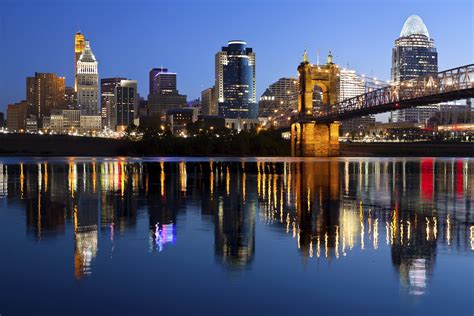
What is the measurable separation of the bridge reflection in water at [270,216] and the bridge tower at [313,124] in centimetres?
7643

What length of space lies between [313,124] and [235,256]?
99833 mm

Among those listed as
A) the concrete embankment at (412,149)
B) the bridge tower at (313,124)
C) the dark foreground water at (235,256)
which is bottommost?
the dark foreground water at (235,256)

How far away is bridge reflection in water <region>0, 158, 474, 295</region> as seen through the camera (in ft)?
47.3

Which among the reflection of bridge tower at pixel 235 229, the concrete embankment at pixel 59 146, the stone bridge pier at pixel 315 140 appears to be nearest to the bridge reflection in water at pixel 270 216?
the reflection of bridge tower at pixel 235 229

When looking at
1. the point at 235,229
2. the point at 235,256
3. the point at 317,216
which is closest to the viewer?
the point at 235,256

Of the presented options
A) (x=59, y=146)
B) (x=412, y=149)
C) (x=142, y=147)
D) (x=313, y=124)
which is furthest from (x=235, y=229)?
(x=412, y=149)

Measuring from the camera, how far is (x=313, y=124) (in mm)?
112438

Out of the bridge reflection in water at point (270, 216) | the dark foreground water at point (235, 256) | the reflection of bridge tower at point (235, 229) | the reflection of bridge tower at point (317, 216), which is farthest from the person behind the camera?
the reflection of bridge tower at point (317, 216)

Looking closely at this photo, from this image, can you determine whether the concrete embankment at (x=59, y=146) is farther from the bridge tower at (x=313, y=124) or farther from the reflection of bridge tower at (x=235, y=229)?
the reflection of bridge tower at (x=235, y=229)

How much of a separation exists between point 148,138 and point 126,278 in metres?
105

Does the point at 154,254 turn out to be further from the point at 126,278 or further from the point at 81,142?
the point at 81,142

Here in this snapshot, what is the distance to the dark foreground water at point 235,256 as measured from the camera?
33.6 ft

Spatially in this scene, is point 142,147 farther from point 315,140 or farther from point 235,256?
point 235,256

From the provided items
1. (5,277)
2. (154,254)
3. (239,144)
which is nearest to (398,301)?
(154,254)
